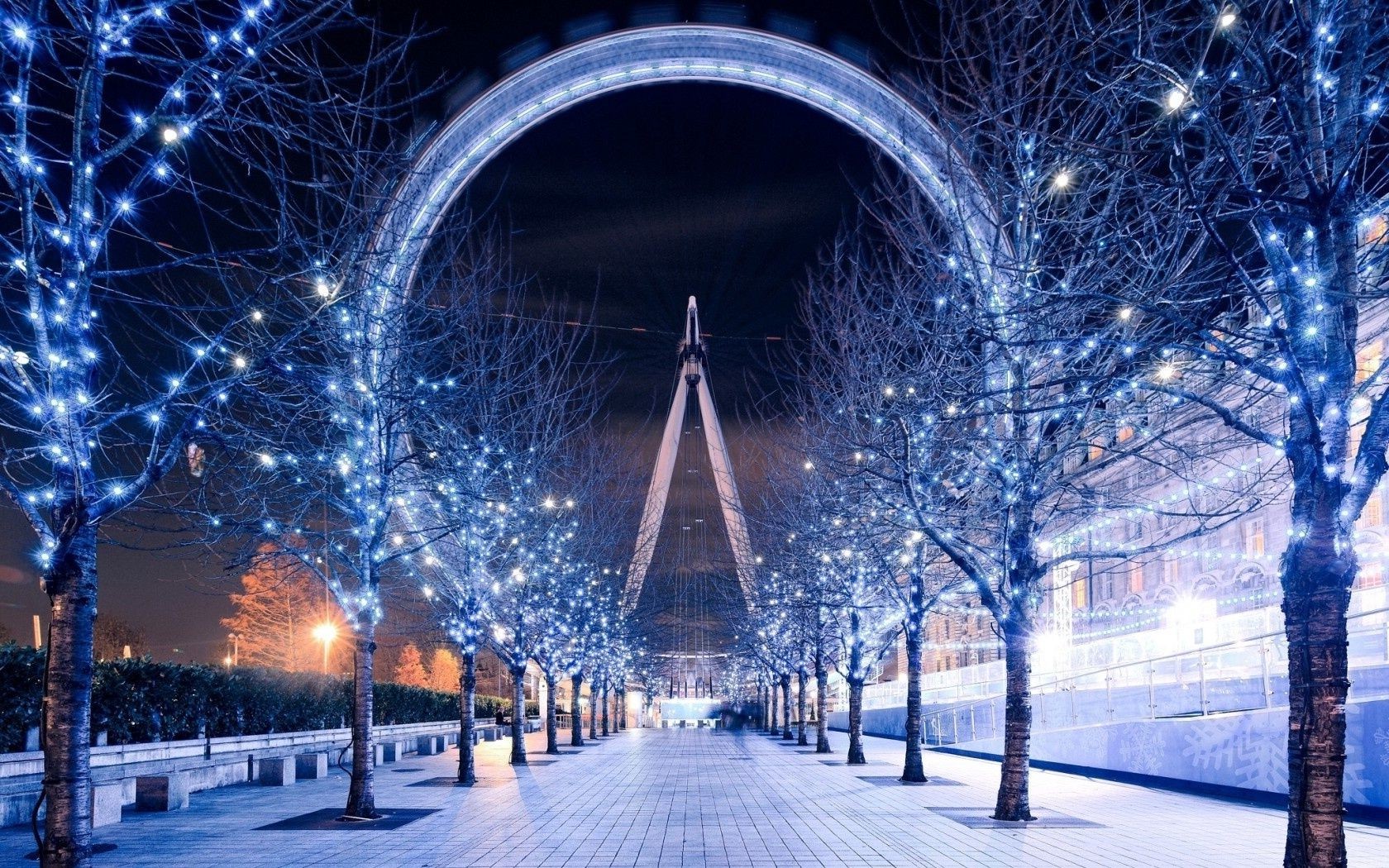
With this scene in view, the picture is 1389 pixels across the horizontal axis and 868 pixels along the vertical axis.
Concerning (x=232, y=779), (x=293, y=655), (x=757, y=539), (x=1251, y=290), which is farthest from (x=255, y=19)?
(x=293, y=655)

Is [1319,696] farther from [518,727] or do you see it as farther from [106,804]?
[518,727]

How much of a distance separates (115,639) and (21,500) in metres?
82.4

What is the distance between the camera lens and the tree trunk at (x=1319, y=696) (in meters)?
7.34

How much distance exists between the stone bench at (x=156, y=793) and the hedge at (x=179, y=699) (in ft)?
6.10

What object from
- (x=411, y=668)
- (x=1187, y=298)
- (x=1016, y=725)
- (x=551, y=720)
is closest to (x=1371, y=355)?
(x=1016, y=725)

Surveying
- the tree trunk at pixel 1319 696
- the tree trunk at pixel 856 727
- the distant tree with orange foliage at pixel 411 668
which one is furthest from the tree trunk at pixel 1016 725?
the distant tree with orange foliage at pixel 411 668

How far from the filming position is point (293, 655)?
6106cm

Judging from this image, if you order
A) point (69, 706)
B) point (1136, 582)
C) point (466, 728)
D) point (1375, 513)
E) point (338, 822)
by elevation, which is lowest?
point (338, 822)

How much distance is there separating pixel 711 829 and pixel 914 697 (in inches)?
316

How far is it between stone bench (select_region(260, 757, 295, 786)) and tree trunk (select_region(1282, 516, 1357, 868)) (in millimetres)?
19811

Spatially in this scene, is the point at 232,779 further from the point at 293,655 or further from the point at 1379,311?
the point at 293,655

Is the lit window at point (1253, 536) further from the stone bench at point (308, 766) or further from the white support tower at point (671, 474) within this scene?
the stone bench at point (308, 766)

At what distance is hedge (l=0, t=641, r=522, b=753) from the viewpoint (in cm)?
1616

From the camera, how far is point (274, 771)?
22203 millimetres
